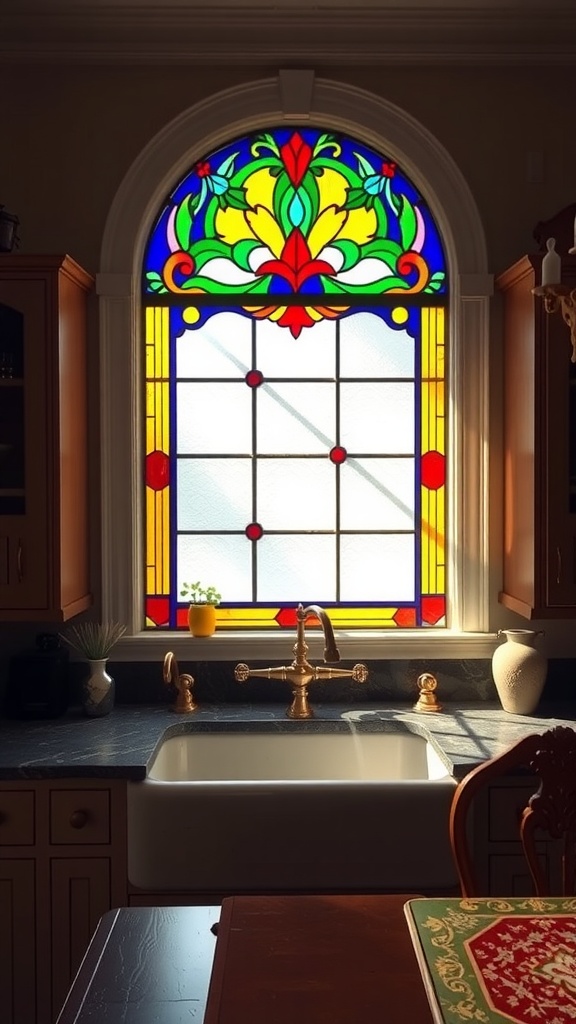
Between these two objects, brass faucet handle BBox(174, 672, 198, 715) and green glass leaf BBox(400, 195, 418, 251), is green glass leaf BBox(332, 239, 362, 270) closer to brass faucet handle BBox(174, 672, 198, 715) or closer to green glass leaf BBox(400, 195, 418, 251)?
green glass leaf BBox(400, 195, 418, 251)

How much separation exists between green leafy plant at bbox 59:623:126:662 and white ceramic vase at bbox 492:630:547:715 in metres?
1.19

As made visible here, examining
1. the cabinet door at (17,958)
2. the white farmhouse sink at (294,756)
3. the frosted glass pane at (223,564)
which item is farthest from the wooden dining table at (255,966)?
the frosted glass pane at (223,564)

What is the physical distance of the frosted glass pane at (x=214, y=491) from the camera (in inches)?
119

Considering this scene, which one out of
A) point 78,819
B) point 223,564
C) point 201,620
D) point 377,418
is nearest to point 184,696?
point 201,620

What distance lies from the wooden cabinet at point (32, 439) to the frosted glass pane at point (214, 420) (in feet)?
1.69

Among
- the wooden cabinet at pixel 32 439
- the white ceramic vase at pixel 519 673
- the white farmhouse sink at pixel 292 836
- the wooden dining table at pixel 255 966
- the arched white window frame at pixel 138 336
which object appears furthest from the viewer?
the arched white window frame at pixel 138 336

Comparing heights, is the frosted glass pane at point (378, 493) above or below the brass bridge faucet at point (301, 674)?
above

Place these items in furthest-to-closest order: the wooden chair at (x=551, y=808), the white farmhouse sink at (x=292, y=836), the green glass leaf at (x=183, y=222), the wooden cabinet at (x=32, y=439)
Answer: the green glass leaf at (x=183, y=222) < the wooden cabinet at (x=32, y=439) < the white farmhouse sink at (x=292, y=836) < the wooden chair at (x=551, y=808)

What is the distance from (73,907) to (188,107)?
241cm

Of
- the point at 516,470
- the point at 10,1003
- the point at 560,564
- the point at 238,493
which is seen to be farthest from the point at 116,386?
the point at 10,1003

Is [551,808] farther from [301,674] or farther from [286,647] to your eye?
[286,647]

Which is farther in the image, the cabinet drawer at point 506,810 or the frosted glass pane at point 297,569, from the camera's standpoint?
the frosted glass pane at point 297,569

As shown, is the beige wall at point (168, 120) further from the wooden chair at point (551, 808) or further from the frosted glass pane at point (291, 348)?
the wooden chair at point (551, 808)

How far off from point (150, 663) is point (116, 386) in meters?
0.90
